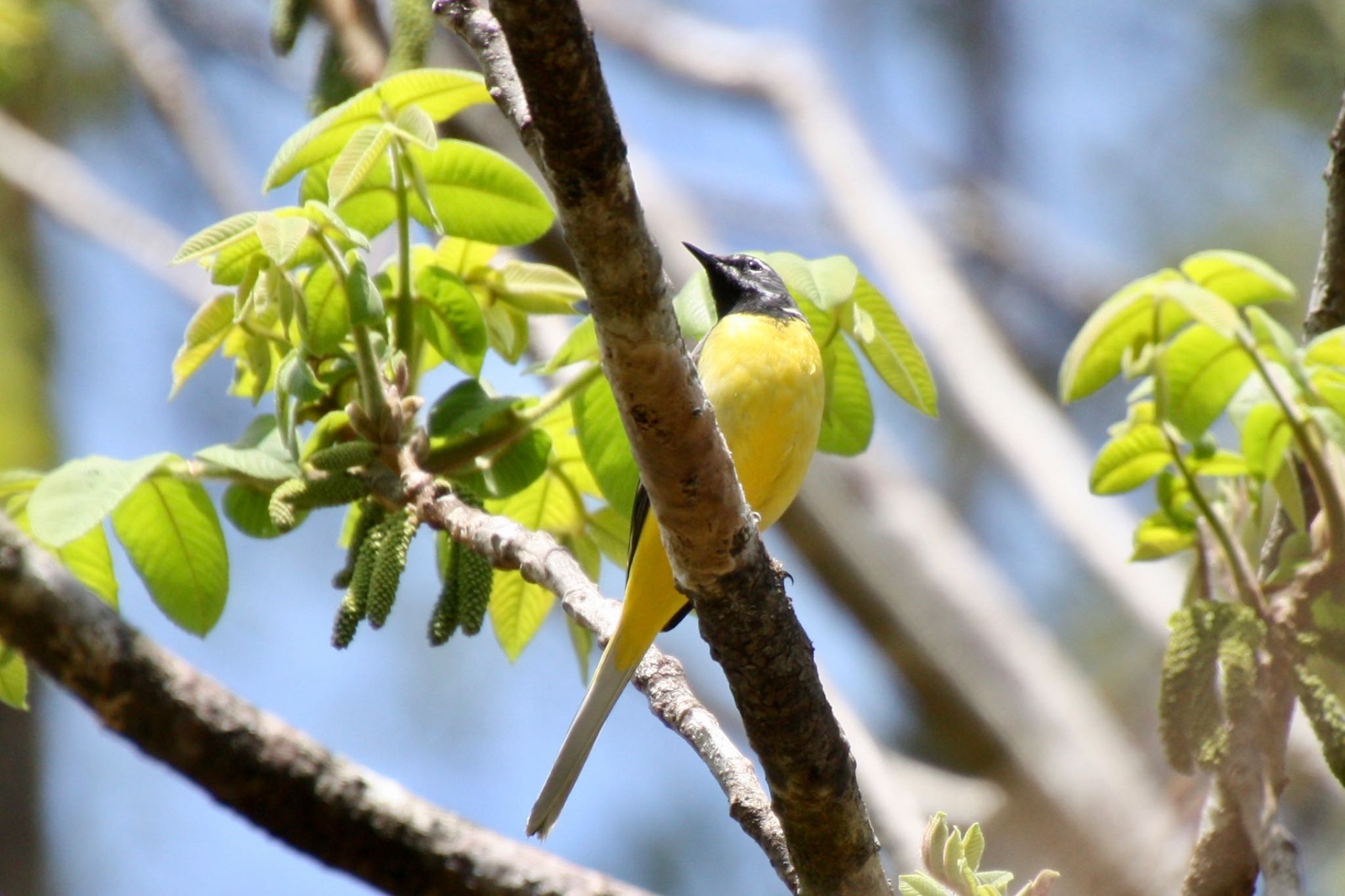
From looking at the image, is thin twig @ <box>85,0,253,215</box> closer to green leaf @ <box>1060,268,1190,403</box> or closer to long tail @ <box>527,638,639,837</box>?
long tail @ <box>527,638,639,837</box>

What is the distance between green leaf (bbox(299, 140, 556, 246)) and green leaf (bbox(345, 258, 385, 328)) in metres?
0.27

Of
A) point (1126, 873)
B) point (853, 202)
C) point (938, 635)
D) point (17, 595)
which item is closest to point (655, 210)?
point (853, 202)

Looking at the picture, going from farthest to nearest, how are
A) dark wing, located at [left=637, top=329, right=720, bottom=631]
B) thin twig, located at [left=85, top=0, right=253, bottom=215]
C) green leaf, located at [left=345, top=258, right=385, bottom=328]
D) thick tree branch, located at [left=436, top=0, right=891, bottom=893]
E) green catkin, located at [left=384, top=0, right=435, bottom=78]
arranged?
thin twig, located at [left=85, top=0, right=253, bottom=215], green catkin, located at [left=384, top=0, right=435, bottom=78], dark wing, located at [left=637, top=329, right=720, bottom=631], green leaf, located at [left=345, top=258, right=385, bottom=328], thick tree branch, located at [left=436, top=0, right=891, bottom=893]

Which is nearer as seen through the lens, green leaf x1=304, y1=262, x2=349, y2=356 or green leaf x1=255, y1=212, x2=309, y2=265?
green leaf x1=255, y1=212, x2=309, y2=265

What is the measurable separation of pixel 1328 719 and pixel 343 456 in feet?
5.95

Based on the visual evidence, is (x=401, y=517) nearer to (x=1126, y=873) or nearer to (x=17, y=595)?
(x=17, y=595)

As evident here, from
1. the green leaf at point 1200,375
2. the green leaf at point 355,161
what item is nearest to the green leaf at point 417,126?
the green leaf at point 355,161

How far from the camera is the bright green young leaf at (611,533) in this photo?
2951mm

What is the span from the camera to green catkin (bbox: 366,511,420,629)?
92.1 inches

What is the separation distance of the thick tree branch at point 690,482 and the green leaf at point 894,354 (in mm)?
710

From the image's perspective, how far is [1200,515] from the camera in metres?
2.68

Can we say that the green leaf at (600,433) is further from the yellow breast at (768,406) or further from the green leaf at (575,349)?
the yellow breast at (768,406)

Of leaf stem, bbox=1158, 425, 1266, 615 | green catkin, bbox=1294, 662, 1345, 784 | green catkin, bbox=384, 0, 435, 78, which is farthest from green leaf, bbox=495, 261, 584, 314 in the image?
green catkin, bbox=1294, 662, 1345, 784

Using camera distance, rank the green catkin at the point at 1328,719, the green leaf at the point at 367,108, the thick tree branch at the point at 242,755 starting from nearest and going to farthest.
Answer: the thick tree branch at the point at 242,755, the green catkin at the point at 1328,719, the green leaf at the point at 367,108
